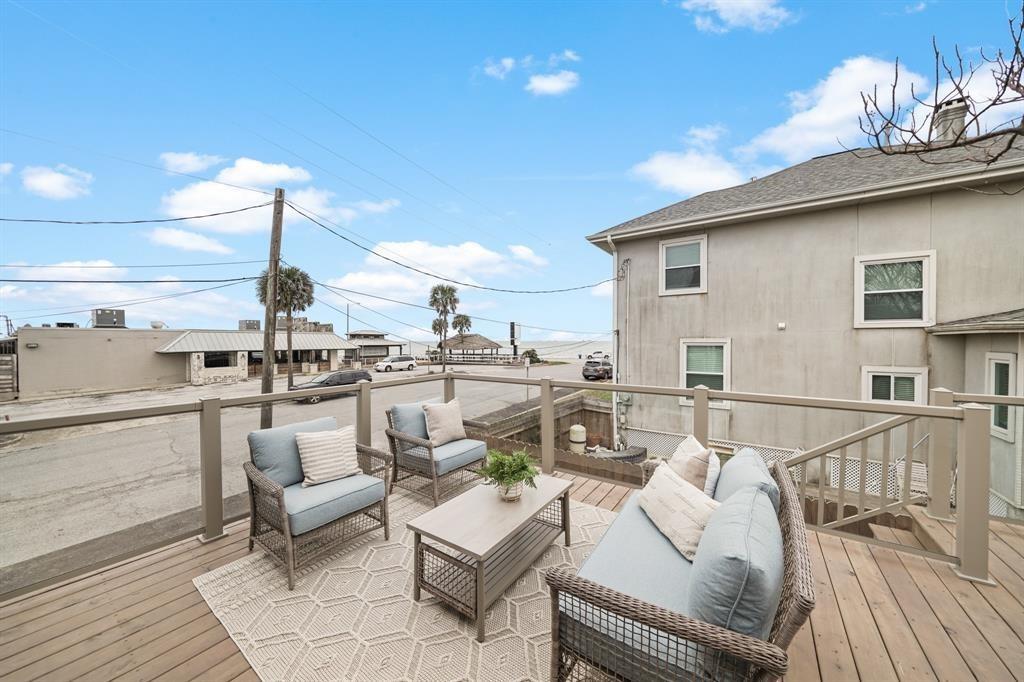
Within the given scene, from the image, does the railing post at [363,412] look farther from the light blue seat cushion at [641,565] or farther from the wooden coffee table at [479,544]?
the light blue seat cushion at [641,565]

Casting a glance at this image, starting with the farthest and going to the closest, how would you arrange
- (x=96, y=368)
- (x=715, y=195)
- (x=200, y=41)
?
1. (x=96, y=368)
2. (x=715, y=195)
3. (x=200, y=41)

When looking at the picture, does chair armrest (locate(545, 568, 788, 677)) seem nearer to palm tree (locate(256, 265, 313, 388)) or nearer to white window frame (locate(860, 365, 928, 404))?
white window frame (locate(860, 365, 928, 404))

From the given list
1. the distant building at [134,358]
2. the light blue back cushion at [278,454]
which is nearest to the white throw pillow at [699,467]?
the light blue back cushion at [278,454]

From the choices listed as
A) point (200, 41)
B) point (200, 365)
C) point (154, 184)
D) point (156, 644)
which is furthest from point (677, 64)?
point (200, 365)

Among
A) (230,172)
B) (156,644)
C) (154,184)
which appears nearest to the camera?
(156,644)

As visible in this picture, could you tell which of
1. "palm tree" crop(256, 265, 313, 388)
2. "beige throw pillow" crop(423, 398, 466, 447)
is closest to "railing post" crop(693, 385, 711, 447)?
"beige throw pillow" crop(423, 398, 466, 447)

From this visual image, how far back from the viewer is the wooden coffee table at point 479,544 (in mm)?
2060

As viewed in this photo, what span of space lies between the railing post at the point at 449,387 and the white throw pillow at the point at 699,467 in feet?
10.1

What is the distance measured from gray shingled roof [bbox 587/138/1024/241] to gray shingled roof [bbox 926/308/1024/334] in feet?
6.58

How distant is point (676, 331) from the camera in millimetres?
7414

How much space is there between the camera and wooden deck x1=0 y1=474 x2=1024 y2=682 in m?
1.75

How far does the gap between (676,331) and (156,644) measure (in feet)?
25.5

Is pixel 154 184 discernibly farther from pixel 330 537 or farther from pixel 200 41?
pixel 330 537

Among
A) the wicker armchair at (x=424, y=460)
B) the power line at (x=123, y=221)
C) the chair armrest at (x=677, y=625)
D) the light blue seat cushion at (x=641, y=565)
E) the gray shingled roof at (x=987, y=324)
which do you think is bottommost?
the wicker armchair at (x=424, y=460)
